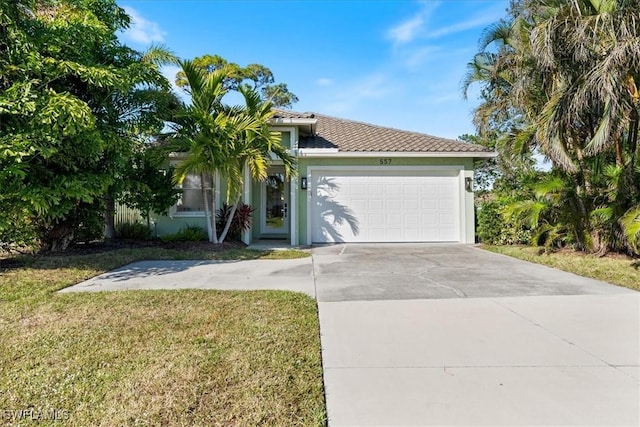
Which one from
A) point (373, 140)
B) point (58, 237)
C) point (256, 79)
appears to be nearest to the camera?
point (58, 237)

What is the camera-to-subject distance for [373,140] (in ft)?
43.1

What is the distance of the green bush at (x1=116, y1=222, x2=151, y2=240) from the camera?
11648 millimetres

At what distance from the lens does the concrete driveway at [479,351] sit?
2.54 metres

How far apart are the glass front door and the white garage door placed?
5.52 ft

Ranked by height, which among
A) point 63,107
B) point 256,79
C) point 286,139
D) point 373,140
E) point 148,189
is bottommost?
point 148,189

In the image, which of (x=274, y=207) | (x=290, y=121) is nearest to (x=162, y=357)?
(x=290, y=121)

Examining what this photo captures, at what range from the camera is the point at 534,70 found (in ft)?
29.8

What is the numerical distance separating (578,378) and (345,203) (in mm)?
9445

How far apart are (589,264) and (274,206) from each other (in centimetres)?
955

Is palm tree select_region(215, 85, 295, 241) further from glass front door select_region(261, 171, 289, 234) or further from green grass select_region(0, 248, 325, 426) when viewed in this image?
green grass select_region(0, 248, 325, 426)

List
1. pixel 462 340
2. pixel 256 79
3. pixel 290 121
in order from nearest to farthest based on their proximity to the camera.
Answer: pixel 462 340
pixel 290 121
pixel 256 79

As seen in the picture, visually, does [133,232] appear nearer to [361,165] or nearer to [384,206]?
[361,165]

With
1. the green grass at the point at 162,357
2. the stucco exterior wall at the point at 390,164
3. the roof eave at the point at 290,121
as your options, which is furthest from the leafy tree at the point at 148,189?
the green grass at the point at 162,357

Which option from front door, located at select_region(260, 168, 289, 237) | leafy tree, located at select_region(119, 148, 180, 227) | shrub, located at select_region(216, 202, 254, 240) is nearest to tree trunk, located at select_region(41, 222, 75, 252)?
leafy tree, located at select_region(119, 148, 180, 227)
